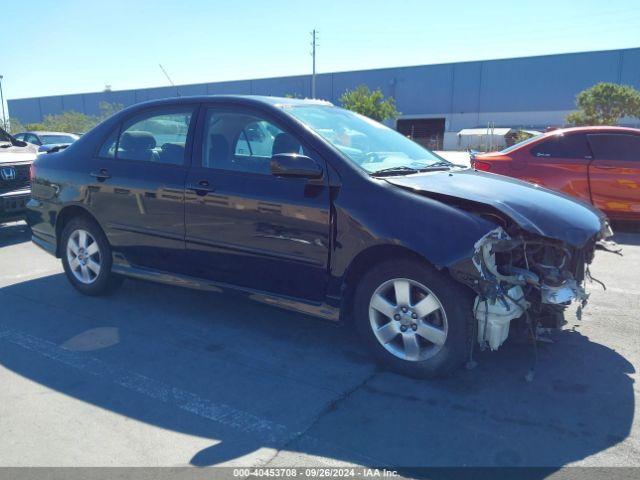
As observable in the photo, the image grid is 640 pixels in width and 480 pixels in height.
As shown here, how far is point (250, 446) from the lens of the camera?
2707mm

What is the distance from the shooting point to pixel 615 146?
738 cm

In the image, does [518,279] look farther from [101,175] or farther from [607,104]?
[607,104]

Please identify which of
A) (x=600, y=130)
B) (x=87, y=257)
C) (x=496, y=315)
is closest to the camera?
(x=496, y=315)

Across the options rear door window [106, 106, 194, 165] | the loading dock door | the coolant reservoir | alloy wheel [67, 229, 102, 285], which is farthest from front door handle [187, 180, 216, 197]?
the loading dock door

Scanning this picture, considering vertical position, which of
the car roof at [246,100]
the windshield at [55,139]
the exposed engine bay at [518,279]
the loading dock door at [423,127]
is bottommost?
the exposed engine bay at [518,279]

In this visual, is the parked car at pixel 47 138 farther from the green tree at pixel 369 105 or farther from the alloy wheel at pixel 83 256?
the green tree at pixel 369 105

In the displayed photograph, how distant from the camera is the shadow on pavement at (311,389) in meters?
2.71

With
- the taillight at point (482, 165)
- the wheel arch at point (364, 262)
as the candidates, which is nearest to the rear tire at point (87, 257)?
the wheel arch at point (364, 262)

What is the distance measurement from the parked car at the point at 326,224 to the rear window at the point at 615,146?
4058mm

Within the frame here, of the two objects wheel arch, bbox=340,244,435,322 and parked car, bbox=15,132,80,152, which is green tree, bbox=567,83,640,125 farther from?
wheel arch, bbox=340,244,435,322

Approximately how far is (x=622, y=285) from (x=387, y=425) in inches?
140

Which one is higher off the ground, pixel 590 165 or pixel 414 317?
pixel 590 165

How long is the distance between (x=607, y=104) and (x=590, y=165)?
26048mm

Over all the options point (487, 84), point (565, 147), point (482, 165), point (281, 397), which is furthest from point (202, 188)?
point (487, 84)
